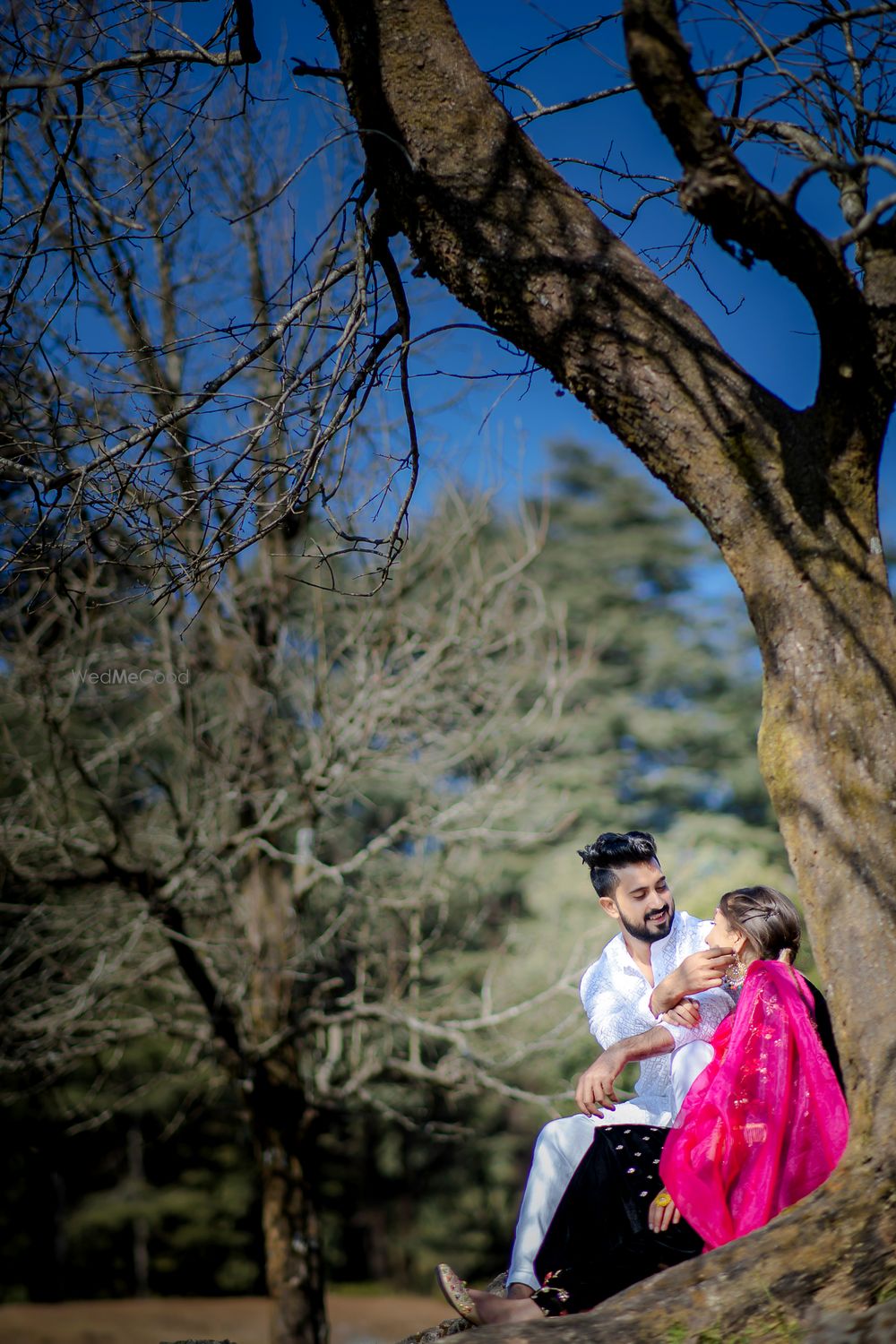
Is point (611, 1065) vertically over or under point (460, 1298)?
over

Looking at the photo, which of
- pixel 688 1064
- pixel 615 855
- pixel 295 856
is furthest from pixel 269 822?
pixel 688 1064

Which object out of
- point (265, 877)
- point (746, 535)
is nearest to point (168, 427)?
point (746, 535)

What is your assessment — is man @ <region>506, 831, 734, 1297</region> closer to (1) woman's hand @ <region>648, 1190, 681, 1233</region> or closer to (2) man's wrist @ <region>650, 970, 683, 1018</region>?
(2) man's wrist @ <region>650, 970, 683, 1018</region>

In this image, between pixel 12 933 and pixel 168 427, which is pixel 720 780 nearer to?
pixel 12 933

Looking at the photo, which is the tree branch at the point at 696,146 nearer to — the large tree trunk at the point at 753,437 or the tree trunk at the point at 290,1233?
the large tree trunk at the point at 753,437

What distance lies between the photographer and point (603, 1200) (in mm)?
2801

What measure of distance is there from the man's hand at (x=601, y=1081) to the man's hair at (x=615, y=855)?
525 millimetres

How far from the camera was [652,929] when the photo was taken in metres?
3.12

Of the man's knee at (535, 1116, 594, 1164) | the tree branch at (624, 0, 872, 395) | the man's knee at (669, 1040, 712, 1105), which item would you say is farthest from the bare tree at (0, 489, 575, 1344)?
the tree branch at (624, 0, 872, 395)

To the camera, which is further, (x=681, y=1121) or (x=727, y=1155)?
(x=681, y=1121)

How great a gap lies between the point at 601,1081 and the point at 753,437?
1.64 meters

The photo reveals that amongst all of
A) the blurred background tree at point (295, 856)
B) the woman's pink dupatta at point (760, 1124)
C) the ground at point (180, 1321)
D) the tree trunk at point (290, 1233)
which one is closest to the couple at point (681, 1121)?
the woman's pink dupatta at point (760, 1124)

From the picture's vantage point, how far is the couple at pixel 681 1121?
2.57 metres

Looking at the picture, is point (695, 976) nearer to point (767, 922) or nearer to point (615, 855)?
point (767, 922)
